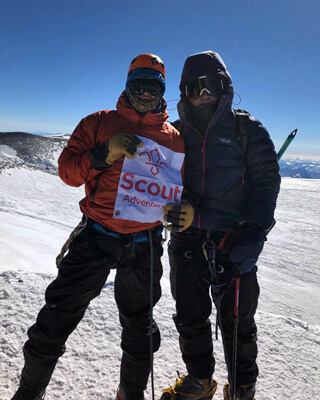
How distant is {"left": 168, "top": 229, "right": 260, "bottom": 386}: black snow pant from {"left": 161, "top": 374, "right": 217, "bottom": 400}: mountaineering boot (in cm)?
7

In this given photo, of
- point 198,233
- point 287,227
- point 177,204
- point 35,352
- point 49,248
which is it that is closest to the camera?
point 35,352

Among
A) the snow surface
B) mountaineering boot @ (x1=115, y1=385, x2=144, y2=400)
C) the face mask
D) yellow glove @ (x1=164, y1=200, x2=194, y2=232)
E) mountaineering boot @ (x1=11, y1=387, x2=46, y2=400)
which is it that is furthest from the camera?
the face mask

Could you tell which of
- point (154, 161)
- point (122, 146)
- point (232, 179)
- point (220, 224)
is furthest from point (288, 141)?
point (122, 146)

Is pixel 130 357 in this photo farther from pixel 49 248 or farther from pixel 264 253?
pixel 264 253

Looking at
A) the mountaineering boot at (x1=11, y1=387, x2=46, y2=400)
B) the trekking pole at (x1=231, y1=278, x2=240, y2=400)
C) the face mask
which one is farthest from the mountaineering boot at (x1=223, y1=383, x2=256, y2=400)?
the face mask

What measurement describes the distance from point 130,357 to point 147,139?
1929 mm

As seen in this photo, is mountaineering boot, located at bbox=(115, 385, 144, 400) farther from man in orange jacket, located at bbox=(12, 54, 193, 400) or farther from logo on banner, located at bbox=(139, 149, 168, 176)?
logo on banner, located at bbox=(139, 149, 168, 176)

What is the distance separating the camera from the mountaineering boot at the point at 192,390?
107 inches

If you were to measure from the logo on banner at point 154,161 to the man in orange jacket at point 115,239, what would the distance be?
0.43ft

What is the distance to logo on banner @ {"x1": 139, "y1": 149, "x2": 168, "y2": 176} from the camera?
2596 mm

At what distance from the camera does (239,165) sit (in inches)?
109

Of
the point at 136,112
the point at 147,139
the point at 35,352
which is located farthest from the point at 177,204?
the point at 35,352

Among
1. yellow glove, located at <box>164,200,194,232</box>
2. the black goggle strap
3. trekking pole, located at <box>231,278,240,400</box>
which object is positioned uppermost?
the black goggle strap

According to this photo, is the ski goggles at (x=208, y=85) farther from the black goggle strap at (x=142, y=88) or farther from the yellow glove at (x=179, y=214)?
the yellow glove at (x=179, y=214)
